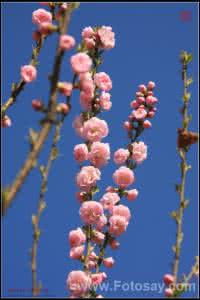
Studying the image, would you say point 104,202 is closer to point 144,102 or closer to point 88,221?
point 88,221

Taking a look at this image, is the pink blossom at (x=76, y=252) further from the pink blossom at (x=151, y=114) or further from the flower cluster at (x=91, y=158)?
the pink blossom at (x=151, y=114)

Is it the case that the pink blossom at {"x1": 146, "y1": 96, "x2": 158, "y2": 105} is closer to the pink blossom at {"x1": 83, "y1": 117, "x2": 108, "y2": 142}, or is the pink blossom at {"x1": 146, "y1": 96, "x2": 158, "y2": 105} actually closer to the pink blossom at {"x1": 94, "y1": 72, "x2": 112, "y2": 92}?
the pink blossom at {"x1": 94, "y1": 72, "x2": 112, "y2": 92}

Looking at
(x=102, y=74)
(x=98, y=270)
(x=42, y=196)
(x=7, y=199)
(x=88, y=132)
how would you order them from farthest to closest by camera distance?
(x=102, y=74) → (x=88, y=132) → (x=98, y=270) → (x=42, y=196) → (x=7, y=199)

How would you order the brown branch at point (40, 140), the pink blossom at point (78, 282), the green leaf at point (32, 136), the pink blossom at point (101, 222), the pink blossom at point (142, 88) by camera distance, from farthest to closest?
the pink blossom at point (142, 88) < the pink blossom at point (101, 222) < the pink blossom at point (78, 282) < the green leaf at point (32, 136) < the brown branch at point (40, 140)

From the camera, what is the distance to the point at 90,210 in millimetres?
4789

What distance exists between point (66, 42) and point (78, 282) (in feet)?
6.87

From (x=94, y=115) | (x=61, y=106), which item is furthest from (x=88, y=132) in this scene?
(x=61, y=106)

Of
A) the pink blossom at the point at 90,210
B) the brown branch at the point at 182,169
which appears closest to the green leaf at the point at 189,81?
the brown branch at the point at 182,169

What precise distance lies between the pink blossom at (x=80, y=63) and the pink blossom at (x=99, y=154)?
1.65 metres

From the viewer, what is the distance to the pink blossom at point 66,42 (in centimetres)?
296

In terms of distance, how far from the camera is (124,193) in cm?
528

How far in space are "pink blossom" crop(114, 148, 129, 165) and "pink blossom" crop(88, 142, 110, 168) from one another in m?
0.19

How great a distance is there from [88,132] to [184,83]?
1063 millimetres

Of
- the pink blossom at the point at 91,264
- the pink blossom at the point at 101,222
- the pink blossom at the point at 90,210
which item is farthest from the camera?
the pink blossom at the point at 101,222
